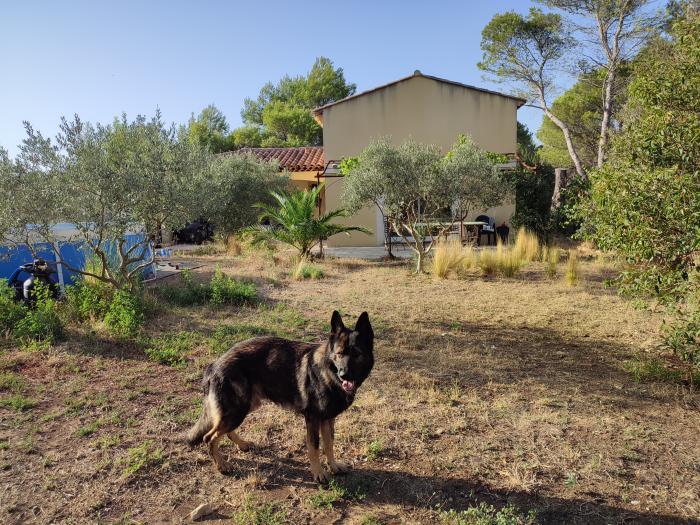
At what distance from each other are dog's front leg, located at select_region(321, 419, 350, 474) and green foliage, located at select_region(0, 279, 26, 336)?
5392 mm

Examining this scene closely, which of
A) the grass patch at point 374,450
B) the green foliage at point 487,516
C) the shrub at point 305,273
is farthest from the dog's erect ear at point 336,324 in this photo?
the shrub at point 305,273

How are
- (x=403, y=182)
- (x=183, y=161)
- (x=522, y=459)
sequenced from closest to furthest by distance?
(x=522, y=459) < (x=183, y=161) < (x=403, y=182)

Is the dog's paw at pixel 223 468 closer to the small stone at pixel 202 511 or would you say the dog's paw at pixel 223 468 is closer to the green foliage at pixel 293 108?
the small stone at pixel 202 511

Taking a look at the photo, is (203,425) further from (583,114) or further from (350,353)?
(583,114)

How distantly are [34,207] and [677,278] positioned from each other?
7576 mm

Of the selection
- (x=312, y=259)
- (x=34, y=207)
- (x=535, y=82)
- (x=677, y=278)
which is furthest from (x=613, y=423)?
(x=535, y=82)

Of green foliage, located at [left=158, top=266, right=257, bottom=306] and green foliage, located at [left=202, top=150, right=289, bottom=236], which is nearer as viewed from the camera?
green foliage, located at [left=158, top=266, right=257, bottom=306]

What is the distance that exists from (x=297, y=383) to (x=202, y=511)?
3.31ft

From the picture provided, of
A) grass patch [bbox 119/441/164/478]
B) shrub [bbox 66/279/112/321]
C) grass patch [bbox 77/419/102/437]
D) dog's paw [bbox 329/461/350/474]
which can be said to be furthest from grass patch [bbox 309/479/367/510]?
shrub [bbox 66/279/112/321]

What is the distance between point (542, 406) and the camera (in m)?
4.57

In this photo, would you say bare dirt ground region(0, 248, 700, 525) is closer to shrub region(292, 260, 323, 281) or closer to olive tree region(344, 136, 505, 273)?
shrub region(292, 260, 323, 281)

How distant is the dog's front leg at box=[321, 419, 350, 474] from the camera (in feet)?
11.4

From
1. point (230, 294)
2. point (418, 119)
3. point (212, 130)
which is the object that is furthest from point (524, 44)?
point (212, 130)

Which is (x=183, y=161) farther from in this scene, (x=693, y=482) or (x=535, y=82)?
(x=535, y=82)
